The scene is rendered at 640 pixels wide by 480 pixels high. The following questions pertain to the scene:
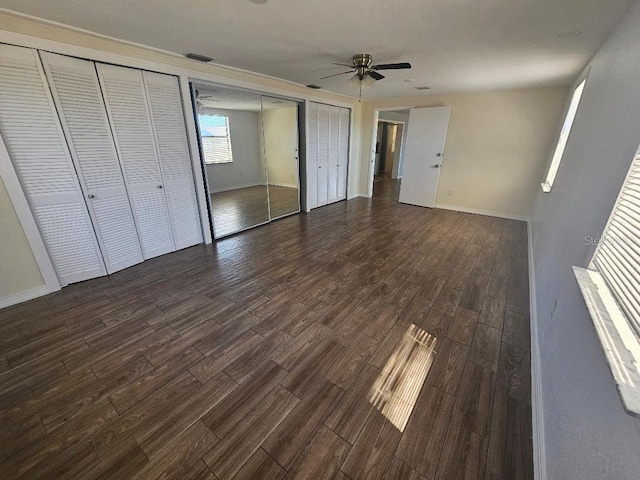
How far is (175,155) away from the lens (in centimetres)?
317

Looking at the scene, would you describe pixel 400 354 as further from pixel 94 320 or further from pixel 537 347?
pixel 94 320

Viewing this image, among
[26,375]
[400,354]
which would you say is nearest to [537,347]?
[400,354]

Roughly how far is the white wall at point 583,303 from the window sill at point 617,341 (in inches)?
5.0

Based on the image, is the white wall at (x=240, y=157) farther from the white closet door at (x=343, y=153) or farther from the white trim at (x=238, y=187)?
the white closet door at (x=343, y=153)

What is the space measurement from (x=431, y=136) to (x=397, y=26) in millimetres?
3681

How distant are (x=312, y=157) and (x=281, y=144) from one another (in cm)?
195

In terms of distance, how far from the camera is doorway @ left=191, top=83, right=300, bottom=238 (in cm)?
581

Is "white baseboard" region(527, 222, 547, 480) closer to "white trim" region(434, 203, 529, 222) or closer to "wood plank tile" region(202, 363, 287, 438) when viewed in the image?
"wood plank tile" region(202, 363, 287, 438)

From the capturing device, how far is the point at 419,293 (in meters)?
2.57

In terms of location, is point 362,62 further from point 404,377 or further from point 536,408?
point 536,408

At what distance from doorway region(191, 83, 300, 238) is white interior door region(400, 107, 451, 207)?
254cm

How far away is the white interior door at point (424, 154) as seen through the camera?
17.0 feet

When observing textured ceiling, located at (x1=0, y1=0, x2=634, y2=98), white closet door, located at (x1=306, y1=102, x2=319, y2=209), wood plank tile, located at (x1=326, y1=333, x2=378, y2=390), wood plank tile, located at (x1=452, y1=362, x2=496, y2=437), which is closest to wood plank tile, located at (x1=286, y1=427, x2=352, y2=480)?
wood plank tile, located at (x1=326, y1=333, x2=378, y2=390)

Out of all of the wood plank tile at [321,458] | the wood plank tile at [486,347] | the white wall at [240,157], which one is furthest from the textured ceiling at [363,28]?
the white wall at [240,157]
